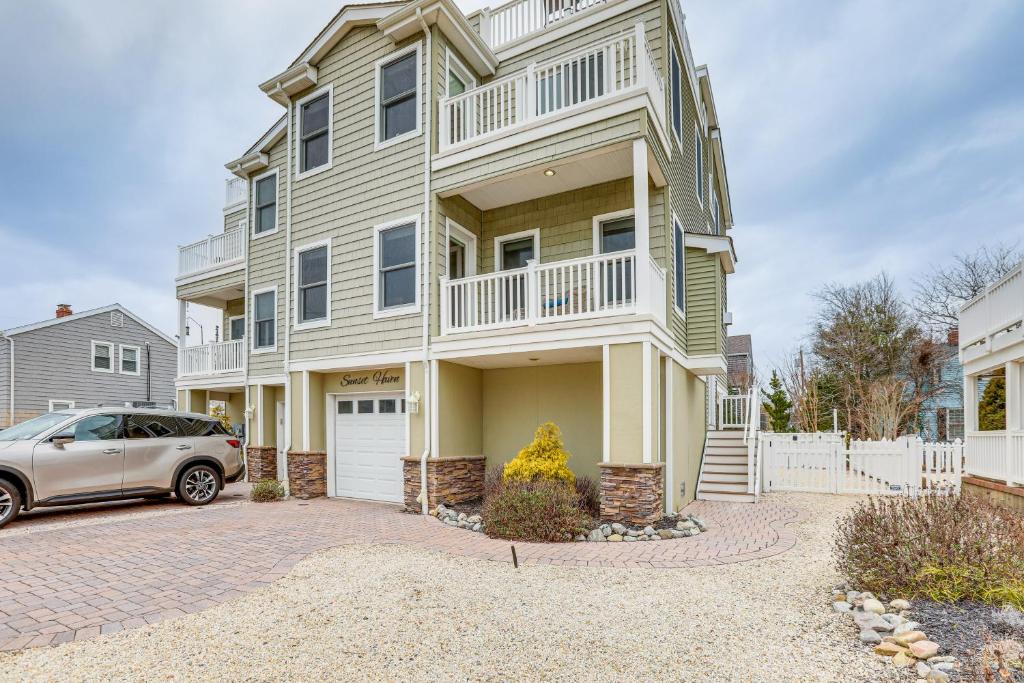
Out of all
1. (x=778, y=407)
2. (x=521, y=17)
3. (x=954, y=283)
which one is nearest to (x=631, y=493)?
(x=521, y=17)

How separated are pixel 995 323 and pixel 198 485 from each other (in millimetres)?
14583

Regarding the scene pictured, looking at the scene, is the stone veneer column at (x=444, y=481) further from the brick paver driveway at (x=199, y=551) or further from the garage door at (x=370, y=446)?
the garage door at (x=370, y=446)

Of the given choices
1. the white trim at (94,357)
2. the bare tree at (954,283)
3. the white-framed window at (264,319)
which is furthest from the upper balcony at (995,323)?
the white trim at (94,357)

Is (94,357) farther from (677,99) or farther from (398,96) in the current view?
(677,99)

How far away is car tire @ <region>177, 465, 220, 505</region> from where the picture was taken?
995 cm

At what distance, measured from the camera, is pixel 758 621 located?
4309 millimetres

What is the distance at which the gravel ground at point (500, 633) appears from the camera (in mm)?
3496

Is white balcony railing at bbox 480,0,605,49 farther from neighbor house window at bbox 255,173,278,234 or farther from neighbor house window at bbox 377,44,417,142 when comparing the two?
neighbor house window at bbox 255,173,278,234

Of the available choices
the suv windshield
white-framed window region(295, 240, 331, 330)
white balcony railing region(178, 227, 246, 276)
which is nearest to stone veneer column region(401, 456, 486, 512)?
white-framed window region(295, 240, 331, 330)

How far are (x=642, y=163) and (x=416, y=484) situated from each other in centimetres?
652

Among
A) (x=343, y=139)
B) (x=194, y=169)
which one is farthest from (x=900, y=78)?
(x=194, y=169)

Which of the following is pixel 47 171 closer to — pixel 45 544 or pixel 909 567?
pixel 45 544

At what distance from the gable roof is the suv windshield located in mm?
15893

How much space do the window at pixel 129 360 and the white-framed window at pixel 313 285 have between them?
678 inches
